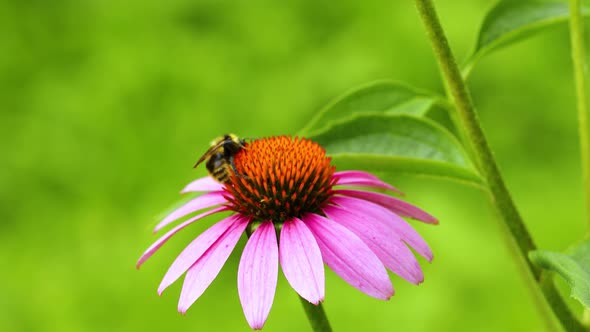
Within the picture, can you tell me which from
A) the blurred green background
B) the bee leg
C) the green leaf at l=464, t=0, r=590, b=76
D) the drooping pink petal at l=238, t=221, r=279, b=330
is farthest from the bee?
the blurred green background

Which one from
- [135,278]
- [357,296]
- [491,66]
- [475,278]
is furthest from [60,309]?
[491,66]

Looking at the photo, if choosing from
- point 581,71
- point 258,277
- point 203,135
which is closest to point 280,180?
point 258,277

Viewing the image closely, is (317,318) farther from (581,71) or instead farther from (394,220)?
(581,71)

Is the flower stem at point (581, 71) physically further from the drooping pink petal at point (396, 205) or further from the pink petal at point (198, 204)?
the pink petal at point (198, 204)

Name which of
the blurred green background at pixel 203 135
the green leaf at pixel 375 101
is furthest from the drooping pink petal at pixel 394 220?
the blurred green background at pixel 203 135

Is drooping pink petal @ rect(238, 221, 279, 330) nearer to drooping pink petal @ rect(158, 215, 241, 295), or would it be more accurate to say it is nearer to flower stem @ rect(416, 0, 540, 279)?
drooping pink petal @ rect(158, 215, 241, 295)

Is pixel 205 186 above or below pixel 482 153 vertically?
above
